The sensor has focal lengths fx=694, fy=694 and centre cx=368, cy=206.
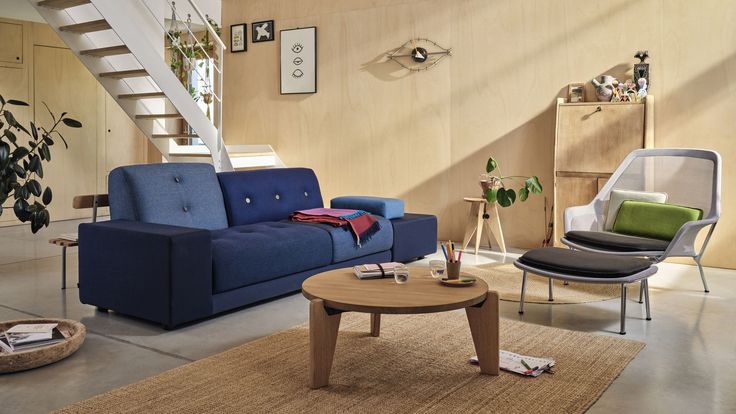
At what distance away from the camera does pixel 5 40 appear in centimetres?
786

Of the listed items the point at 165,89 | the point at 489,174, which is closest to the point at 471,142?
the point at 489,174

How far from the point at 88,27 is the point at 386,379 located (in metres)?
4.62

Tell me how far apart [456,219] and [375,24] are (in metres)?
2.18

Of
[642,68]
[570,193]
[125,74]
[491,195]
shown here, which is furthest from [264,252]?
[642,68]

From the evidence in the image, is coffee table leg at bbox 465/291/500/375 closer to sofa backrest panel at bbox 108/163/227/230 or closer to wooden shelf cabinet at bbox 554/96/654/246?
sofa backrest panel at bbox 108/163/227/230

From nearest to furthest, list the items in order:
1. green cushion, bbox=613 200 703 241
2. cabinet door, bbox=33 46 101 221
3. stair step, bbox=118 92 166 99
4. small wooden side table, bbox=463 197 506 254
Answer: green cushion, bbox=613 200 703 241 → small wooden side table, bbox=463 197 506 254 → stair step, bbox=118 92 166 99 → cabinet door, bbox=33 46 101 221

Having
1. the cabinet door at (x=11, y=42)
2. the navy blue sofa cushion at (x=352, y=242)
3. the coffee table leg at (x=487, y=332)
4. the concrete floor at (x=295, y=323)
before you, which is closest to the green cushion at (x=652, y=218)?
the concrete floor at (x=295, y=323)

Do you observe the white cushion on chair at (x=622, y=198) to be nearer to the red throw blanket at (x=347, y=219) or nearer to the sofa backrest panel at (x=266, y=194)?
the red throw blanket at (x=347, y=219)

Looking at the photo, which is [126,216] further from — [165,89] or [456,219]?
[456,219]

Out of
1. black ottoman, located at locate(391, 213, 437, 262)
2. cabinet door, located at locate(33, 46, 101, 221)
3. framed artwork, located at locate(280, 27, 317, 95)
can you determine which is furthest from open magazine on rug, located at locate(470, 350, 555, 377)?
cabinet door, located at locate(33, 46, 101, 221)

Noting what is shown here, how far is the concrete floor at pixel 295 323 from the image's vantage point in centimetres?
275

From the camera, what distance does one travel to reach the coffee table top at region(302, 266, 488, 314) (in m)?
2.77

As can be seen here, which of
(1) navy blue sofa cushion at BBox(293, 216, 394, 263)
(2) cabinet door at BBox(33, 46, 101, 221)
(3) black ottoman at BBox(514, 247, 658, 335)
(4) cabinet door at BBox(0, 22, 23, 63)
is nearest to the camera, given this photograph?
(3) black ottoman at BBox(514, 247, 658, 335)

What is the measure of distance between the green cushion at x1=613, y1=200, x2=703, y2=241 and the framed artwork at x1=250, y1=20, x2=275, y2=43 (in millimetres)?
4624
